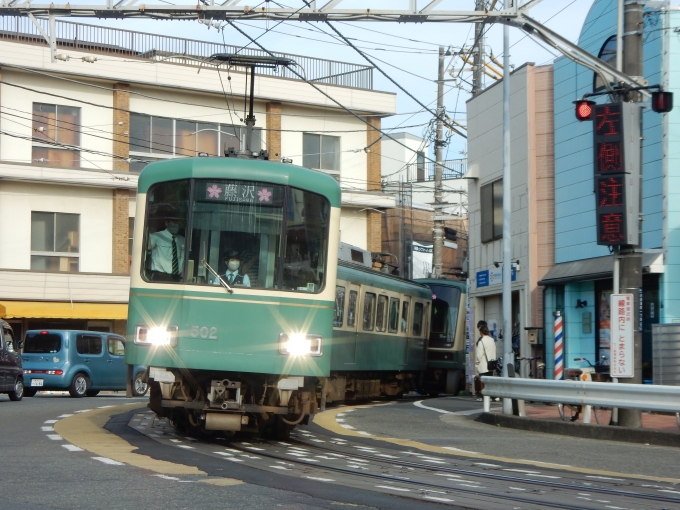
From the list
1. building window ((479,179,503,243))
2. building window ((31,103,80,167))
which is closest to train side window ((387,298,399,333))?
building window ((479,179,503,243))

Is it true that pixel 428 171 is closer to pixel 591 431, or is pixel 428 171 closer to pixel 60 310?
pixel 60 310

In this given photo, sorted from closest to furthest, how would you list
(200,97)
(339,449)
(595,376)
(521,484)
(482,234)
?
(521,484), (339,449), (595,376), (482,234), (200,97)

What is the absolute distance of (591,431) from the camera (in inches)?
589

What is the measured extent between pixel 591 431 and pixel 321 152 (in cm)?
2886

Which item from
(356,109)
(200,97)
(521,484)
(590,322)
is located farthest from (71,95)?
(521,484)

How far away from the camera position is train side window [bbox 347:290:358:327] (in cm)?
2159

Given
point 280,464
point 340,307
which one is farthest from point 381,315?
point 280,464

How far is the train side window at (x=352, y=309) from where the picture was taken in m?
21.6

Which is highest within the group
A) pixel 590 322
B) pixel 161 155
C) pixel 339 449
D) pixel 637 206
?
pixel 161 155

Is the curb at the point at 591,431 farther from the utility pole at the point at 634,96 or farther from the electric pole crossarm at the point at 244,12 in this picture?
the electric pole crossarm at the point at 244,12

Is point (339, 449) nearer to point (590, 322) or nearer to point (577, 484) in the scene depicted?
point (577, 484)

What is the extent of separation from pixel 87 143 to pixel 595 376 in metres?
24.0

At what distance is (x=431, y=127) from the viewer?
40.6 metres

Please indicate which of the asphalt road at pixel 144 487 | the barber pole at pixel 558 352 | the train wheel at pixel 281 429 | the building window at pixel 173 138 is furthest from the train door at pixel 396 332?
Answer: the building window at pixel 173 138
